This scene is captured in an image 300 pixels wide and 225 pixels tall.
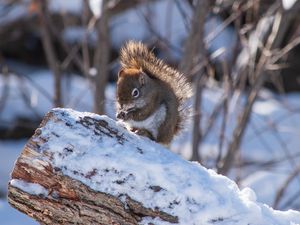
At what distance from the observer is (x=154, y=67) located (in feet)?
Answer: 8.59

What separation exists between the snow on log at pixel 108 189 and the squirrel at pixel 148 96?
1.23 feet

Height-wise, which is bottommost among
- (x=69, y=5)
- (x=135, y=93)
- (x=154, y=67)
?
(x=135, y=93)

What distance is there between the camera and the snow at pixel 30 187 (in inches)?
79.1

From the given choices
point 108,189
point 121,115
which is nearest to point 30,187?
point 108,189

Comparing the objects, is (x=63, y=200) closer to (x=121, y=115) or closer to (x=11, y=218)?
(x=121, y=115)

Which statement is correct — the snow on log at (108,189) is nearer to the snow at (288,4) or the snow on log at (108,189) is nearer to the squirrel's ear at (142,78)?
the squirrel's ear at (142,78)

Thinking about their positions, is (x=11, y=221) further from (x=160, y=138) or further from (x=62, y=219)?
(x=62, y=219)

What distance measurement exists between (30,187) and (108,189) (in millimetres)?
211

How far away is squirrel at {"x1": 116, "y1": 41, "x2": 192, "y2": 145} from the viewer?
8.18 ft

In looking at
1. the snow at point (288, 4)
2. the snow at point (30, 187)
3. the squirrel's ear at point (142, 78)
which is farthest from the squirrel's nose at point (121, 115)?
the snow at point (288, 4)

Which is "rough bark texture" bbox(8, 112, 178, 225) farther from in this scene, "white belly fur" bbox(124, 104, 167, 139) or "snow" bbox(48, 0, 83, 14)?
"snow" bbox(48, 0, 83, 14)

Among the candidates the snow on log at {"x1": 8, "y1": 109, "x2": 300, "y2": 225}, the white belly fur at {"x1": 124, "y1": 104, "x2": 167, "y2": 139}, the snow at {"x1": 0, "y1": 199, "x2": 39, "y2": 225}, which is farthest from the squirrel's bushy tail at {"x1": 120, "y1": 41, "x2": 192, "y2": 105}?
the snow at {"x1": 0, "y1": 199, "x2": 39, "y2": 225}

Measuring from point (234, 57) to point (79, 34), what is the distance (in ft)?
10.2

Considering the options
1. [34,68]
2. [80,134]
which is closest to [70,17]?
[34,68]
